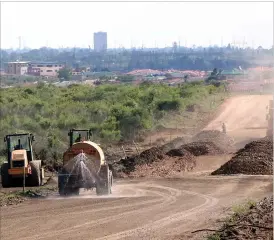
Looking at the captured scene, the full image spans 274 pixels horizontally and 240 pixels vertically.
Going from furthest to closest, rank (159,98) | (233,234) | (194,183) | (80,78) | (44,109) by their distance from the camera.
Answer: (80,78)
(159,98)
(44,109)
(194,183)
(233,234)

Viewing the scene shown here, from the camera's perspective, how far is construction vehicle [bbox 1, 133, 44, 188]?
25.3 meters

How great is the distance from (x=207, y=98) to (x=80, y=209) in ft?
148

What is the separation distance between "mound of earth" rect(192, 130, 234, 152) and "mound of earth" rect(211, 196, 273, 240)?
18.0 metres

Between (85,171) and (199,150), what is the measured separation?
37.1 feet

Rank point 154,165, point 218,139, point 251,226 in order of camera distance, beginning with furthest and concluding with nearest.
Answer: point 218,139 < point 154,165 < point 251,226

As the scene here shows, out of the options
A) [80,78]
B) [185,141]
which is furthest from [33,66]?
[185,141]

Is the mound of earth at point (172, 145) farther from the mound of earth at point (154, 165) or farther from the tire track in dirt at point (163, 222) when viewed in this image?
the tire track in dirt at point (163, 222)

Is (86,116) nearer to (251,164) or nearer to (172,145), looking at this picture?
(172,145)

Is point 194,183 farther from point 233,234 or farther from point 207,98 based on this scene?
point 207,98

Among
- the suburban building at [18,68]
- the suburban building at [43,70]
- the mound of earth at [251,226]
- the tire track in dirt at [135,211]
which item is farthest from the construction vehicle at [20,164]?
the suburban building at [18,68]

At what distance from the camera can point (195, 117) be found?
175 feet

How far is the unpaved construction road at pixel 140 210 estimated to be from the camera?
1781 centimetres

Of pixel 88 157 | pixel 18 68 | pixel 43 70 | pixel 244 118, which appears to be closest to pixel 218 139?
pixel 244 118

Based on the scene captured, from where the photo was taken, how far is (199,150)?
110ft
